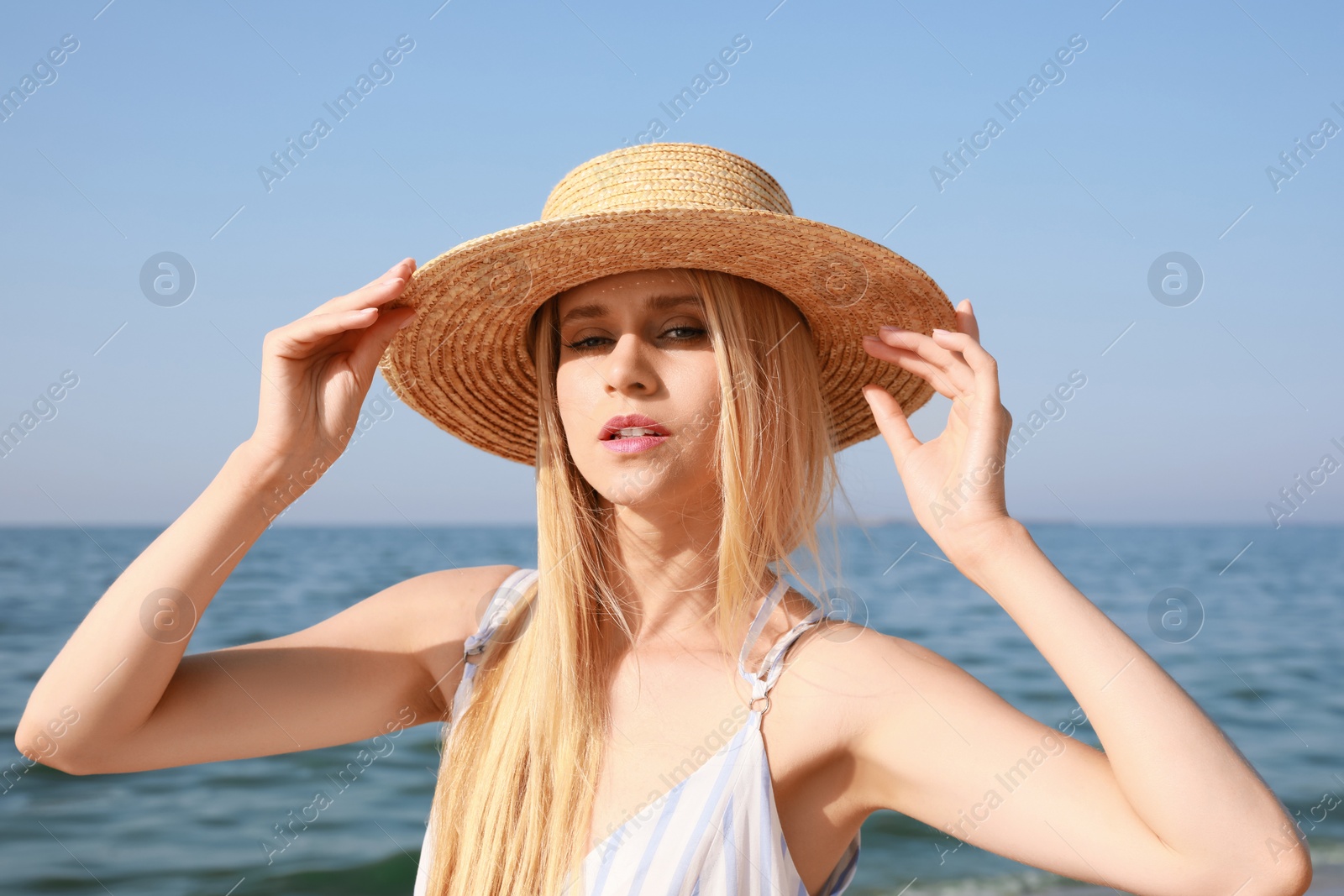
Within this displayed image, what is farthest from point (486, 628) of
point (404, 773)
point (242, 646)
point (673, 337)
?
point (404, 773)

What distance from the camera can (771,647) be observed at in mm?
2373

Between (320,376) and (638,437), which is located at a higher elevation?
(320,376)

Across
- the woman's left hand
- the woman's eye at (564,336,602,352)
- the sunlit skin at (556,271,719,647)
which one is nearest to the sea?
the woman's left hand

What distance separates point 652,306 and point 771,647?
86 cm

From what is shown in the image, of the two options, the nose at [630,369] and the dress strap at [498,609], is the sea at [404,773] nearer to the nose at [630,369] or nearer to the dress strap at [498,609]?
the dress strap at [498,609]

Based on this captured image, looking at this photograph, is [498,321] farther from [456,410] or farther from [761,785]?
[761,785]

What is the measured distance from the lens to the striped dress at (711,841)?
6.78 feet

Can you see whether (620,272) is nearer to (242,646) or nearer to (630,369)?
(630,369)

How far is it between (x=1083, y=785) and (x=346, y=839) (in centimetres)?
660

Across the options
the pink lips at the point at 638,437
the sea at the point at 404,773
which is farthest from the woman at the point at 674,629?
the sea at the point at 404,773

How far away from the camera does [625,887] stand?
2.07 meters

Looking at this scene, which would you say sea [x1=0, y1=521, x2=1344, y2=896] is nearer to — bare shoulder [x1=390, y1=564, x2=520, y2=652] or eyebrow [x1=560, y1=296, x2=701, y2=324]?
bare shoulder [x1=390, y1=564, x2=520, y2=652]

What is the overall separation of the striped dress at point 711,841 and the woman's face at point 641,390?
559 mm

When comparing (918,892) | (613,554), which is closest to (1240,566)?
(918,892)
